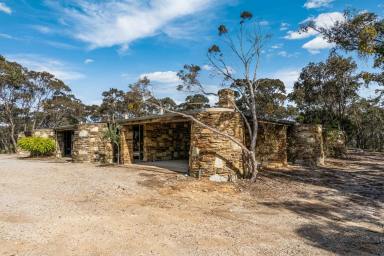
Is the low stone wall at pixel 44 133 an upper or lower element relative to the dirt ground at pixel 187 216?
upper

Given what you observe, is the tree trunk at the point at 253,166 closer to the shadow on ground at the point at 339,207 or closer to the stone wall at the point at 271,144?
the shadow on ground at the point at 339,207

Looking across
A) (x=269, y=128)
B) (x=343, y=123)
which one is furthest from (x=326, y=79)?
(x=269, y=128)

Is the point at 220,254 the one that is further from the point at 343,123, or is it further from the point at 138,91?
the point at 343,123

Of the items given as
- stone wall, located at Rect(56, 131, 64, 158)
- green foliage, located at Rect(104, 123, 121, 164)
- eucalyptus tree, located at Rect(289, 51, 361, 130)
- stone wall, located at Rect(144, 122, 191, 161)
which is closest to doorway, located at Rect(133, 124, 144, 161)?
stone wall, located at Rect(144, 122, 191, 161)

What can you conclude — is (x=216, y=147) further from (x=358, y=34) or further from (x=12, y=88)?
(x=12, y=88)

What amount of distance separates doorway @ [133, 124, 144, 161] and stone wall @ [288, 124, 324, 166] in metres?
7.84

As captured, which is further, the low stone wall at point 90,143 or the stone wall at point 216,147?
the low stone wall at point 90,143

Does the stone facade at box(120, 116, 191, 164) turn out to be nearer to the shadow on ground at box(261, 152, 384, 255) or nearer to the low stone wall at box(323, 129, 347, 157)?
the shadow on ground at box(261, 152, 384, 255)

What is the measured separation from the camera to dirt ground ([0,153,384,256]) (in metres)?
4.71

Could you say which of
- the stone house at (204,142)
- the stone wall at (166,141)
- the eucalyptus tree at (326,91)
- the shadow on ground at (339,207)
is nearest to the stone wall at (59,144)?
the stone house at (204,142)

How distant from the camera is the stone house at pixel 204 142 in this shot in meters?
10.4

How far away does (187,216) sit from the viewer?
6.41 metres

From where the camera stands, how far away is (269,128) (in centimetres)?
1391

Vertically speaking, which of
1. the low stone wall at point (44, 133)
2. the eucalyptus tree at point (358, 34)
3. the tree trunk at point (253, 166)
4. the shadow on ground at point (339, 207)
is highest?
the eucalyptus tree at point (358, 34)
